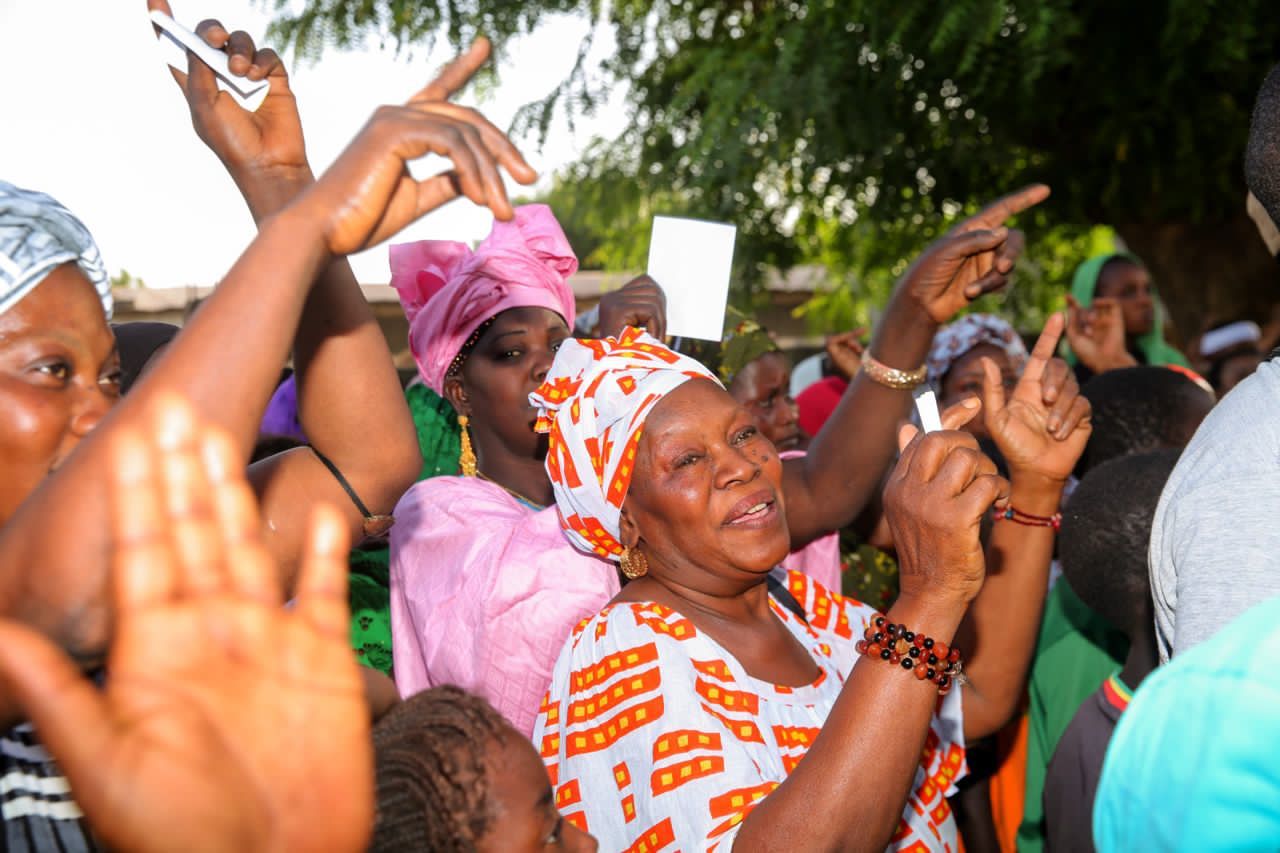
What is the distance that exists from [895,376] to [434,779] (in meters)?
1.85

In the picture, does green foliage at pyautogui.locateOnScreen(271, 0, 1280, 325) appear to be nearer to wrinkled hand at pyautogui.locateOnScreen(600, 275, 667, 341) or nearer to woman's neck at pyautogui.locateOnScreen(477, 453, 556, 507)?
wrinkled hand at pyautogui.locateOnScreen(600, 275, 667, 341)

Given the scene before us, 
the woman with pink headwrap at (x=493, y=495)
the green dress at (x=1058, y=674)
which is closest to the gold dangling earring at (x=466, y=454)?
the woman with pink headwrap at (x=493, y=495)

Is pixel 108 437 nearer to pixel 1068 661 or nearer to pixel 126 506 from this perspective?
pixel 126 506

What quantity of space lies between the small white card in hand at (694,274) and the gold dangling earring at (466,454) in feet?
1.99

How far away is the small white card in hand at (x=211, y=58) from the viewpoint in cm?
169

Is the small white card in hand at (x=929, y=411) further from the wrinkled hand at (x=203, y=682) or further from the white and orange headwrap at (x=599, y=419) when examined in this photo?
the wrinkled hand at (x=203, y=682)

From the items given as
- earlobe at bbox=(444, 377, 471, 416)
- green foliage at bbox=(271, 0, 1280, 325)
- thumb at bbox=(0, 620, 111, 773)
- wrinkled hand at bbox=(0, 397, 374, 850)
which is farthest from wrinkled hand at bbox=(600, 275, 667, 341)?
green foliage at bbox=(271, 0, 1280, 325)

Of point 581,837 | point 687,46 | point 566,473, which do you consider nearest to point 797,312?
point 687,46

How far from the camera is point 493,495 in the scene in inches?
119

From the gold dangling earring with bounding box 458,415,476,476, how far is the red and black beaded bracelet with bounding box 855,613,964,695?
5.06 feet

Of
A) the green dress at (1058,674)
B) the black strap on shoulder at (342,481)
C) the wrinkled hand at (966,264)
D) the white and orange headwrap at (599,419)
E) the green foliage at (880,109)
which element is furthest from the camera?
the green foliage at (880,109)

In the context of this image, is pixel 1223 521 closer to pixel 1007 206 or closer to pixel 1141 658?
pixel 1141 658

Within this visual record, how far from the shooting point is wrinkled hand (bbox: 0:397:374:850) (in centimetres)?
110

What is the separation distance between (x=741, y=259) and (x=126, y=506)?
6211 millimetres
